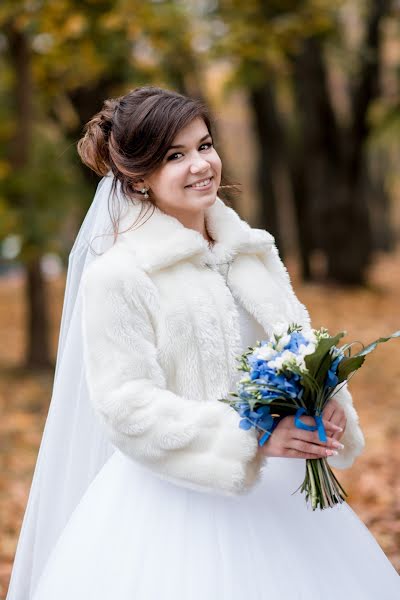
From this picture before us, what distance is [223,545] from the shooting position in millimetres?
2363

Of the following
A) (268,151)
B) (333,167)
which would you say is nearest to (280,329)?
(333,167)

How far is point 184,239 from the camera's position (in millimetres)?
2549

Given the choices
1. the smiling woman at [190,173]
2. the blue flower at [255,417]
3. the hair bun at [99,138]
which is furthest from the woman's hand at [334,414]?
the hair bun at [99,138]

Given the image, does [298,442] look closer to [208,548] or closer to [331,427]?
[331,427]

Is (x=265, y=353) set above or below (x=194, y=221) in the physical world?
below

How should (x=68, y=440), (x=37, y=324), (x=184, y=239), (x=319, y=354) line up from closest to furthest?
(x=319, y=354) < (x=184, y=239) < (x=68, y=440) < (x=37, y=324)

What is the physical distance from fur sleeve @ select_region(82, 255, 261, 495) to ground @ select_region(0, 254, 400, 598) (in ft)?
8.21

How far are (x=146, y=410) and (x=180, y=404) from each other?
0.10 m

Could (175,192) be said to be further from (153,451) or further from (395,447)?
(395,447)

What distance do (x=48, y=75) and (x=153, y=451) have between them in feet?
31.5

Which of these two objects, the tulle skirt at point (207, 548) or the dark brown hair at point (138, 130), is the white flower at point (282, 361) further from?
the dark brown hair at point (138, 130)

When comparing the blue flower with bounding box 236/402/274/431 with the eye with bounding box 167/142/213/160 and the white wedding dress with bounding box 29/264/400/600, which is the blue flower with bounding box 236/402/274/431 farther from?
the eye with bounding box 167/142/213/160

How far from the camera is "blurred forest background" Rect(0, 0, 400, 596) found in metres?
8.07

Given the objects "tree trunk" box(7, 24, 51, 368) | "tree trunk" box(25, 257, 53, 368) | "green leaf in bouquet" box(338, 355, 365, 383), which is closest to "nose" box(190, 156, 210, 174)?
"green leaf in bouquet" box(338, 355, 365, 383)
